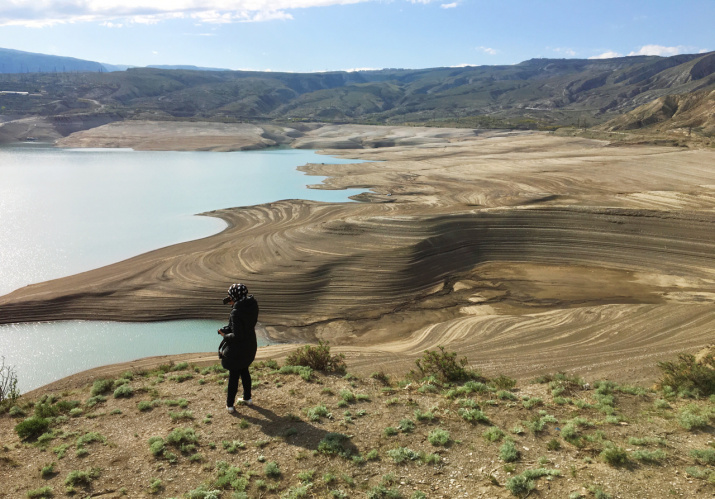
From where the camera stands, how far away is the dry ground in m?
5.80

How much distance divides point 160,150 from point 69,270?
65279mm

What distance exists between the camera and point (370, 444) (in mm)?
6922

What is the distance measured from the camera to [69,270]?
2297cm

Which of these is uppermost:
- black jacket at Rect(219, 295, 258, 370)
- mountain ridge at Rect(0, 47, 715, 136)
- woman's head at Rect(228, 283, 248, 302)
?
mountain ridge at Rect(0, 47, 715, 136)

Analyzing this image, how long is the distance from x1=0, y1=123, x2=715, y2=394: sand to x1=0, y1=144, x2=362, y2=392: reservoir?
4.93 ft

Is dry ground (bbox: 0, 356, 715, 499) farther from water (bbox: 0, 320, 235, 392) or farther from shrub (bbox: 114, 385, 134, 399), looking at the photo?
water (bbox: 0, 320, 235, 392)

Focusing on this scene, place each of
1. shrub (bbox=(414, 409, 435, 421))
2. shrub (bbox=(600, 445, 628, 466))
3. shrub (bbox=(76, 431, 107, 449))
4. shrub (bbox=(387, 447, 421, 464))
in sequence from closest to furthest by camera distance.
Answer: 1. shrub (bbox=(600, 445, 628, 466))
2. shrub (bbox=(387, 447, 421, 464))
3. shrub (bbox=(76, 431, 107, 449))
4. shrub (bbox=(414, 409, 435, 421))

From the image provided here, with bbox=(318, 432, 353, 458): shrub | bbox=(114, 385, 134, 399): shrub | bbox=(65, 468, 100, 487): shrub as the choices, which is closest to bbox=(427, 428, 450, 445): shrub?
bbox=(318, 432, 353, 458): shrub

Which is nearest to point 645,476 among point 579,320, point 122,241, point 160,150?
point 579,320

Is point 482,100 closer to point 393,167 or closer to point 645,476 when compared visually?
point 393,167

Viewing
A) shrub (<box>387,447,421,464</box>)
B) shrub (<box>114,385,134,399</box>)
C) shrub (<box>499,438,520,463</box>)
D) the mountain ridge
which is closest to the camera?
shrub (<box>499,438,520,463</box>)

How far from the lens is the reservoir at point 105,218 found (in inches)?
639

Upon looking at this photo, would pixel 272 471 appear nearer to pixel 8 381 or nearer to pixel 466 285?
pixel 8 381

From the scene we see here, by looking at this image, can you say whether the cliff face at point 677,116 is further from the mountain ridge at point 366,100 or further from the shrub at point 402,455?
the shrub at point 402,455
